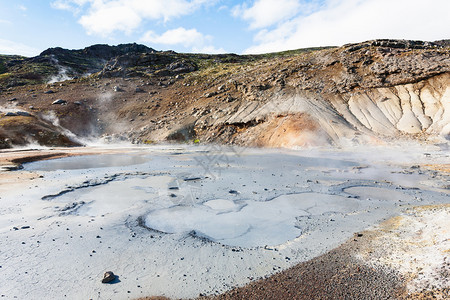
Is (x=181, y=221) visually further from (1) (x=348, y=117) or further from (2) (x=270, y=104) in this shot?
(2) (x=270, y=104)

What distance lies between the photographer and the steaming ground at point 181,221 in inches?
230

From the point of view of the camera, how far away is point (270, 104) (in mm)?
34000

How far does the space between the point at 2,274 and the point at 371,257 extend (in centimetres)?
777

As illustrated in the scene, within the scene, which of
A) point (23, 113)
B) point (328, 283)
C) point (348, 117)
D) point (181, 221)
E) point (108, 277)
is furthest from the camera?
point (23, 113)

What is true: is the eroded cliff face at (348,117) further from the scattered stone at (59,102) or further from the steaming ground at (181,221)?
the scattered stone at (59,102)

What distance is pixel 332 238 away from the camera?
745 cm

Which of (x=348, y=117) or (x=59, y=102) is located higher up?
(x=59, y=102)

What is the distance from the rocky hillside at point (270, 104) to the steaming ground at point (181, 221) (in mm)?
12520

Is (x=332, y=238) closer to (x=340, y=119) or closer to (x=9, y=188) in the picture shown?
(x=9, y=188)

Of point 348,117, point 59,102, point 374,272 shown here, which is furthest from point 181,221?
point 59,102

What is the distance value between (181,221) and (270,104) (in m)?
27.2

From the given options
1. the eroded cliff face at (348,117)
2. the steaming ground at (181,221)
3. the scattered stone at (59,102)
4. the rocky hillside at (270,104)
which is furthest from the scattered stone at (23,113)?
the steaming ground at (181,221)

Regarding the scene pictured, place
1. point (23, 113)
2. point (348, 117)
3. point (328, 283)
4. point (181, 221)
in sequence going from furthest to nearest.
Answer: point (23, 113) < point (348, 117) < point (181, 221) < point (328, 283)

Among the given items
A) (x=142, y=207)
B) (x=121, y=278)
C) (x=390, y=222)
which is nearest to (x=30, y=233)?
(x=142, y=207)
